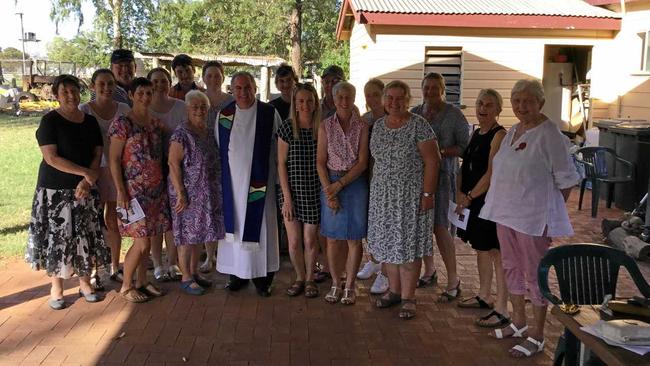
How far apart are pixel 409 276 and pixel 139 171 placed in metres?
1.94

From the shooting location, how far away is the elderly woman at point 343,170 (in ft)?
12.6

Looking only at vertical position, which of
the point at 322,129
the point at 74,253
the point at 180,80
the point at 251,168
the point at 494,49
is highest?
the point at 494,49

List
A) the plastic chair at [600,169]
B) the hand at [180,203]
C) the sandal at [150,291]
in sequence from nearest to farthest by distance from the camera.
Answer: the hand at [180,203] → the sandal at [150,291] → the plastic chair at [600,169]

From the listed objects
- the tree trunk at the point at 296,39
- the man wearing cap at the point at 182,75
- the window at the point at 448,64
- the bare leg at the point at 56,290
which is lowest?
the bare leg at the point at 56,290

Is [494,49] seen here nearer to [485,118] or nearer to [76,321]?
[485,118]

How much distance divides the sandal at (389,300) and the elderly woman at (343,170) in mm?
427

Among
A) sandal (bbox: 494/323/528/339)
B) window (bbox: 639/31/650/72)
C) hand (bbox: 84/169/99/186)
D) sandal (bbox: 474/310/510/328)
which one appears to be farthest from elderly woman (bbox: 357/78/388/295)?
window (bbox: 639/31/650/72)

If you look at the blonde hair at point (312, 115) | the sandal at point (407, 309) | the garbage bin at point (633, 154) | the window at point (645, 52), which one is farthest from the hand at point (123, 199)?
the window at point (645, 52)

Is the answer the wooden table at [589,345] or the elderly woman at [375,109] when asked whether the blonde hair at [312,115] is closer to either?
the elderly woman at [375,109]

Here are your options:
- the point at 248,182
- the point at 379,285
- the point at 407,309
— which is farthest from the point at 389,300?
the point at 248,182

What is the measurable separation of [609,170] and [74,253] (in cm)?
635

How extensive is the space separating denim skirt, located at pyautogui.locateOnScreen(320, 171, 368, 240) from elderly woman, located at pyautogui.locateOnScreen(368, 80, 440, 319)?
135mm

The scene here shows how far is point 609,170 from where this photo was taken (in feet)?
24.1

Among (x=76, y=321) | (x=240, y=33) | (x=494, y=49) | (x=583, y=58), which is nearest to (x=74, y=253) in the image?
(x=76, y=321)
